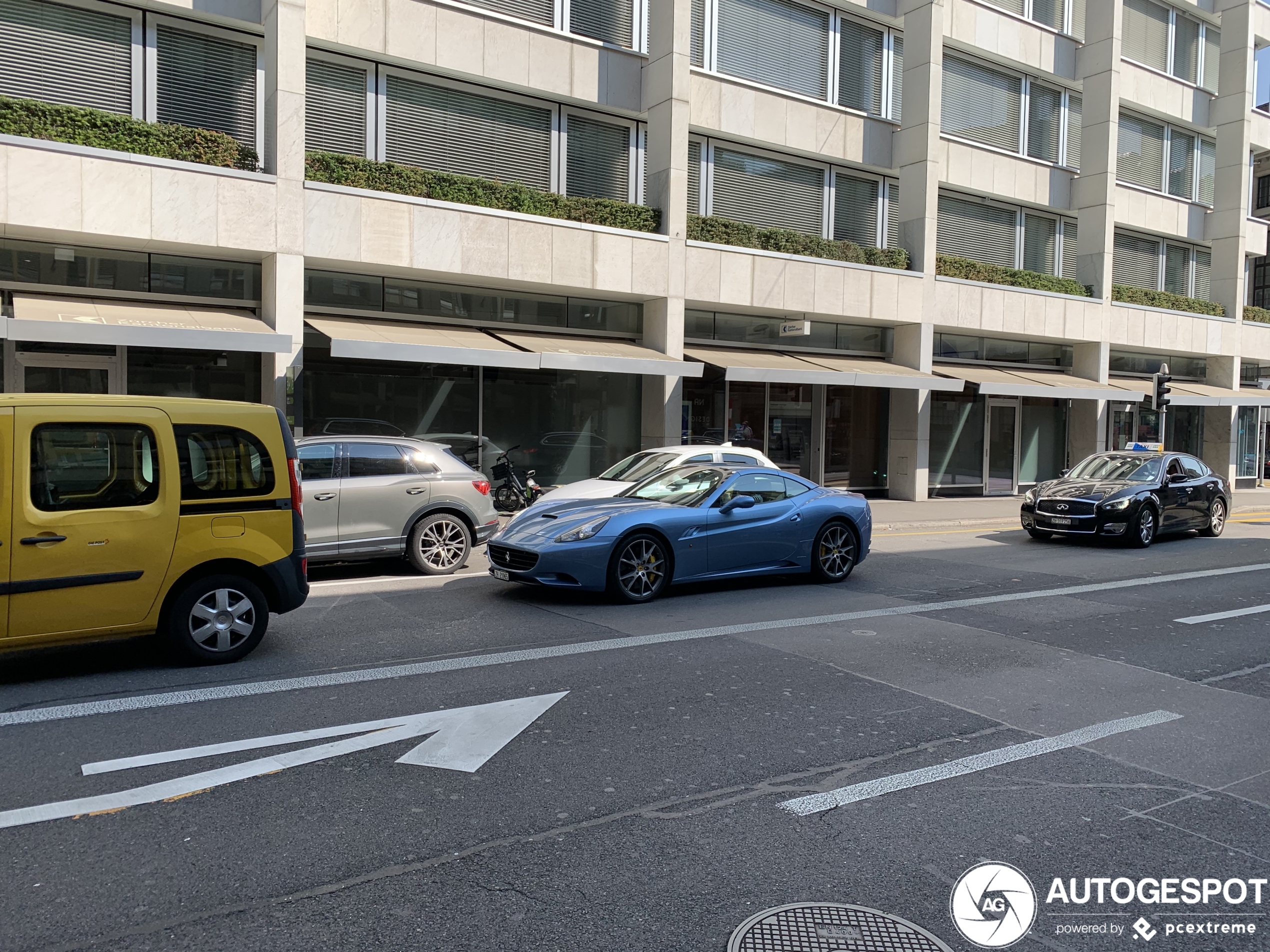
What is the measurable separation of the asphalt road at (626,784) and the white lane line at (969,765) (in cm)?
6

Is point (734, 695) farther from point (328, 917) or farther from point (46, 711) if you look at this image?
point (46, 711)

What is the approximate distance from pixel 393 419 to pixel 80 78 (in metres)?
6.85

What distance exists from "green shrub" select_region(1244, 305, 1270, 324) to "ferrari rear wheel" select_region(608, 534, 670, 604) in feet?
103

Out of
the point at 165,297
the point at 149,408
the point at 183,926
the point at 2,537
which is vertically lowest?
the point at 183,926

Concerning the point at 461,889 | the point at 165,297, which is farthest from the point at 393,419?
the point at 461,889

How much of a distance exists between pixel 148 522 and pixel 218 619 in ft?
2.74

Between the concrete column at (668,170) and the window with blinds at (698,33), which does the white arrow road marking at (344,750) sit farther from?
the window with blinds at (698,33)

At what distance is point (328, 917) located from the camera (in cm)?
345

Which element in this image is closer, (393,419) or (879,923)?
(879,923)

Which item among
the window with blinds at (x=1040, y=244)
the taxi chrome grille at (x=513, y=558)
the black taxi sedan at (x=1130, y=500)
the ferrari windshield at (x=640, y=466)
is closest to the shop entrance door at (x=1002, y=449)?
the window with blinds at (x=1040, y=244)

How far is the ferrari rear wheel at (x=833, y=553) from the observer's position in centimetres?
1116

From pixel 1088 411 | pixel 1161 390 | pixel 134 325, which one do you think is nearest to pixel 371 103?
pixel 134 325

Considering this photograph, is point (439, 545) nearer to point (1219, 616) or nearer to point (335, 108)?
point (1219, 616)

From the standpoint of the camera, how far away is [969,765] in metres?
5.16
